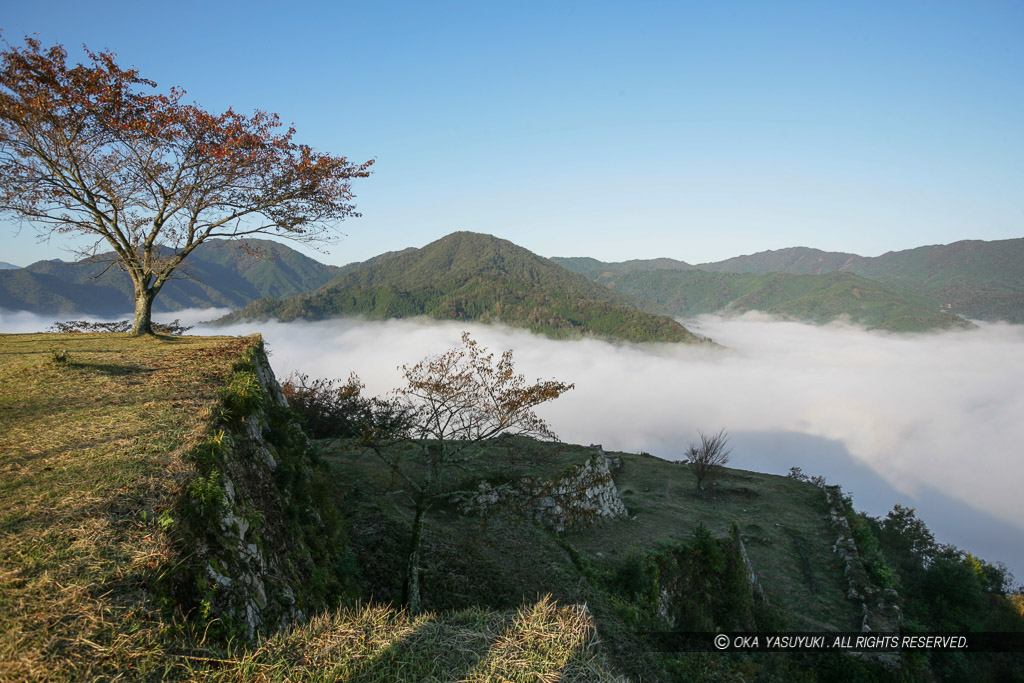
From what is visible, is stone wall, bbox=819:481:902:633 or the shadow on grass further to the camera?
stone wall, bbox=819:481:902:633

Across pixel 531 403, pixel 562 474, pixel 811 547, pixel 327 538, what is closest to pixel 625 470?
pixel 811 547

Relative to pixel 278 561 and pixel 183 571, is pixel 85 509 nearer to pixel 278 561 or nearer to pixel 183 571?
pixel 183 571

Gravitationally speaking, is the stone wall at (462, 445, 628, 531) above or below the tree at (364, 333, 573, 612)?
below

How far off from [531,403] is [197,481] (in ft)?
22.3

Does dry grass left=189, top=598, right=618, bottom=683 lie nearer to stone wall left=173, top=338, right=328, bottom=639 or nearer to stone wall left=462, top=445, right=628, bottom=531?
stone wall left=173, top=338, right=328, bottom=639

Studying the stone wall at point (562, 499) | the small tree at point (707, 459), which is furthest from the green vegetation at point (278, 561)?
the small tree at point (707, 459)

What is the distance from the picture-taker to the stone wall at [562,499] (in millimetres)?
16641

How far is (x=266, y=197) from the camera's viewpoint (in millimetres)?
17125

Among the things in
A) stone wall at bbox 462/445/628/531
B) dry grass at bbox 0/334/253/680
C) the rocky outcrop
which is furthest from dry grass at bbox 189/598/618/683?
stone wall at bbox 462/445/628/531

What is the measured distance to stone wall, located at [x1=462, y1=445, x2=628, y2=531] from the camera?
54.6ft

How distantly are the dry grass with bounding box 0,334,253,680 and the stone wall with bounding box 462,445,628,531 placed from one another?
10.3 metres

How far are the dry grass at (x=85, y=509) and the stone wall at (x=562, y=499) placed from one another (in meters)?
A: 10.3

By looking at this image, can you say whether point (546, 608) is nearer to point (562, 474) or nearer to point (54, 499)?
point (54, 499)

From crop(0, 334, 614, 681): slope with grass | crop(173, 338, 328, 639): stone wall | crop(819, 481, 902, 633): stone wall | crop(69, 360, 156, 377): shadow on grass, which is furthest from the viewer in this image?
crop(819, 481, 902, 633): stone wall
